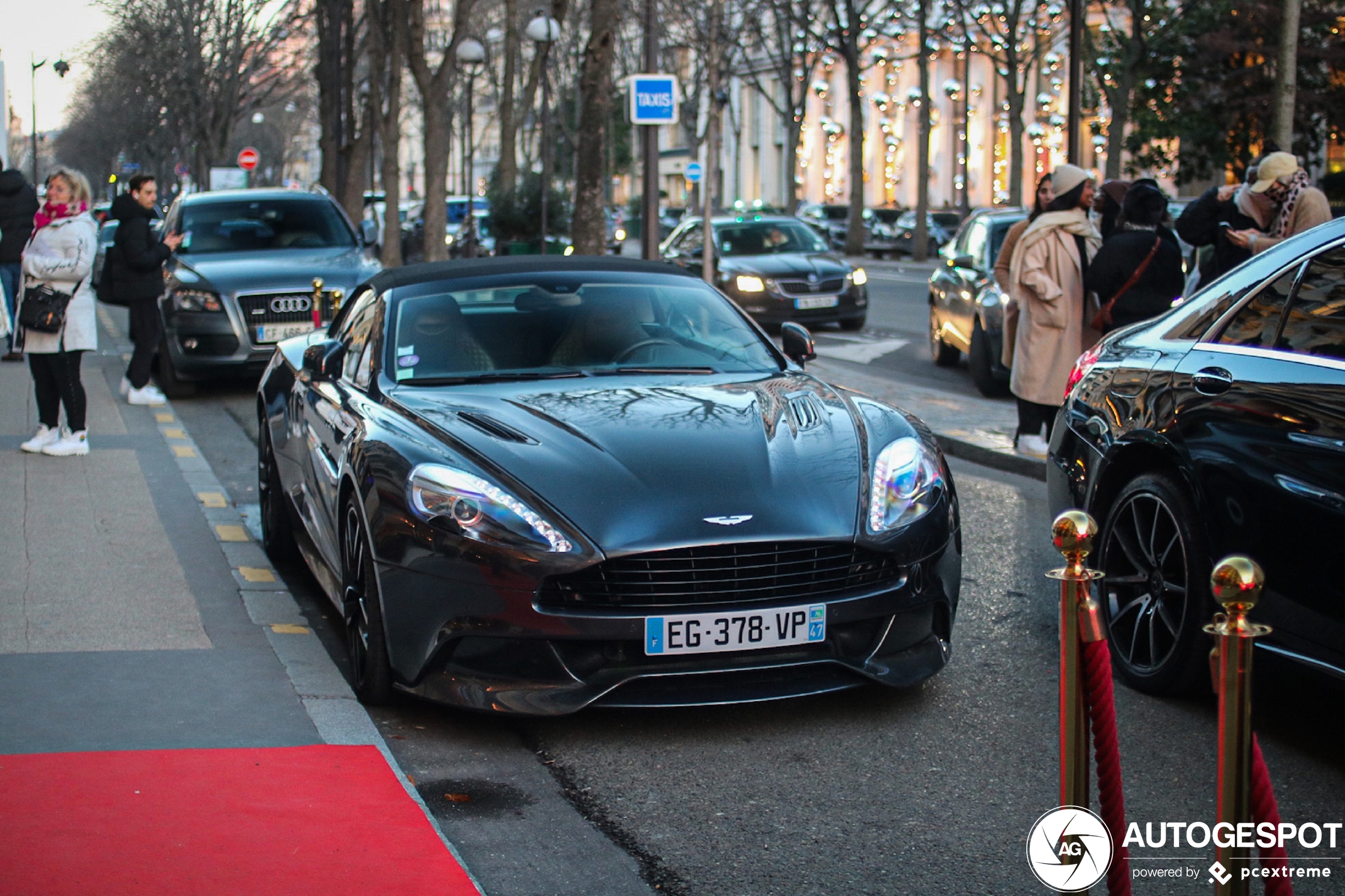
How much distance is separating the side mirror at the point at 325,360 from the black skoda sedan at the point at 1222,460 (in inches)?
112

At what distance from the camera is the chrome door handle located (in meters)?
4.78

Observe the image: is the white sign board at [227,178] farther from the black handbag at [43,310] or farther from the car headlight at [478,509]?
the car headlight at [478,509]

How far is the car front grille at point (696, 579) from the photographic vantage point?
4488 mm

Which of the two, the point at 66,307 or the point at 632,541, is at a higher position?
the point at 66,307

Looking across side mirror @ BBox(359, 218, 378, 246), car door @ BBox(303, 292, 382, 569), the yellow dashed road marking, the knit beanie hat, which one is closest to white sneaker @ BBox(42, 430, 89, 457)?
the yellow dashed road marking

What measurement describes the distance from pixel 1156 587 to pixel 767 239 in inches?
631

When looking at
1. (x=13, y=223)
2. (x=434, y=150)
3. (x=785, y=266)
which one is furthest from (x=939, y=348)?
(x=434, y=150)

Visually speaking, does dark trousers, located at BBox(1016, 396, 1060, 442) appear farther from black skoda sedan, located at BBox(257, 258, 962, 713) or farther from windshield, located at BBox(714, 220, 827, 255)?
windshield, located at BBox(714, 220, 827, 255)

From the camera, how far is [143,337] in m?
12.8

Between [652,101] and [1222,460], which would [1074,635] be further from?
[652,101]

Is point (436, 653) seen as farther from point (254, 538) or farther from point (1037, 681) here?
point (254, 538)

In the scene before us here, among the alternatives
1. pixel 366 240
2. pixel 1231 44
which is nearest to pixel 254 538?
pixel 366 240

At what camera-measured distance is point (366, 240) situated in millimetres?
14766

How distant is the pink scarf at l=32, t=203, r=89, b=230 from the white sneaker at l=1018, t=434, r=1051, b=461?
234 inches
